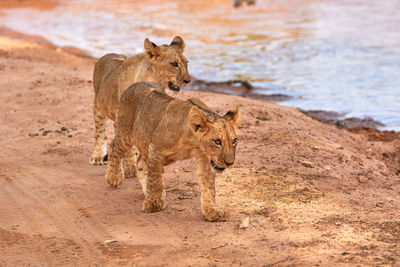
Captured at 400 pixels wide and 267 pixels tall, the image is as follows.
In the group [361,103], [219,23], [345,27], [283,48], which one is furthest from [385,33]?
[361,103]

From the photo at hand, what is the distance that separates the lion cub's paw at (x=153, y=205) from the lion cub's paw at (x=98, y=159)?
2.17 metres

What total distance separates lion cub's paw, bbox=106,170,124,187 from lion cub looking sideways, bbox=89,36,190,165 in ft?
3.35

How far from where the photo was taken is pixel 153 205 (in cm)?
603

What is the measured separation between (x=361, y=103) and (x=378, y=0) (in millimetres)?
17932

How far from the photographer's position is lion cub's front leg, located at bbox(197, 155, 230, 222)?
572 centimetres

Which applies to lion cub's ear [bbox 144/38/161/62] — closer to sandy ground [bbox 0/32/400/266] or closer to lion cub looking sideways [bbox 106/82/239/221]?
lion cub looking sideways [bbox 106/82/239/221]

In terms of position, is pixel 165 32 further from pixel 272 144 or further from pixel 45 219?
pixel 45 219

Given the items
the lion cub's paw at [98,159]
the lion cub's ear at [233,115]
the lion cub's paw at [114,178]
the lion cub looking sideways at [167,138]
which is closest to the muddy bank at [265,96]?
the lion cub's paw at [98,159]

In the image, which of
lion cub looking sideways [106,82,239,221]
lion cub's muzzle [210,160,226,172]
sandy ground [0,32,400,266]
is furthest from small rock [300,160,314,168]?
lion cub's muzzle [210,160,226,172]

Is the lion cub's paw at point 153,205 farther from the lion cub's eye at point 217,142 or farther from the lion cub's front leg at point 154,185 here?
the lion cub's eye at point 217,142

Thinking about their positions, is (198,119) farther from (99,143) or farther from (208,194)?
(99,143)

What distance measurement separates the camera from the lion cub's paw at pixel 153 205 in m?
6.02

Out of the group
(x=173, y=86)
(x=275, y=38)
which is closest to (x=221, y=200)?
(x=173, y=86)

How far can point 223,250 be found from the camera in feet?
16.7
